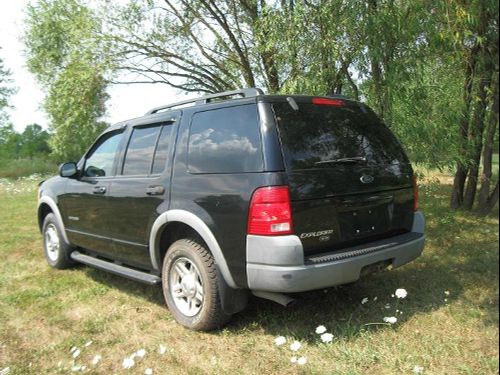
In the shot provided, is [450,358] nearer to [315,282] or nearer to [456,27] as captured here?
[315,282]

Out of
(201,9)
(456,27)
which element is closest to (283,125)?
(456,27)

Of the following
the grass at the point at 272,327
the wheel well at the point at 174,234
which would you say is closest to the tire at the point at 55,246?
the grass at the point at 272,327

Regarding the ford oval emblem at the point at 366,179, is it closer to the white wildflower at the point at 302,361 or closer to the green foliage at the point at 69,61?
the white wildflower at the point at 302,361

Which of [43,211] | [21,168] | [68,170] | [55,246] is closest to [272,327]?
[68,170]

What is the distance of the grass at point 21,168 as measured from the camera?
21.0 meters

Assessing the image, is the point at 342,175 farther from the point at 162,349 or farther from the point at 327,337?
the point at 162,349

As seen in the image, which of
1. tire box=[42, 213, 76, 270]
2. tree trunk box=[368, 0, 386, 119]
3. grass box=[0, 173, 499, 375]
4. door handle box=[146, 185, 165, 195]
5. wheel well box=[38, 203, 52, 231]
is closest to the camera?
grass box=[0, 173, 499, 375]

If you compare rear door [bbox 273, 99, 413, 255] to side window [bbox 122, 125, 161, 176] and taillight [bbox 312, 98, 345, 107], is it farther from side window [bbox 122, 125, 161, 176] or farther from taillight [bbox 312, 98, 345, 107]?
side window [bbox 122, 125, 161, 176]

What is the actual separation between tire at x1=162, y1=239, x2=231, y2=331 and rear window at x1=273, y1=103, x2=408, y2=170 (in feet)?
3.57

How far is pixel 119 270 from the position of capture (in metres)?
4.55

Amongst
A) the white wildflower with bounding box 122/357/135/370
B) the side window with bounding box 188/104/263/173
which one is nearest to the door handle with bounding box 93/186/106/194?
the side window with bounding box 188/104/263/173

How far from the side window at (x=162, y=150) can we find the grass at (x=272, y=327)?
4.48 feet

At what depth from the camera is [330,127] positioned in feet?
12.1

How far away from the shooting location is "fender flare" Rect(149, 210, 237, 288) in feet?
11.3
